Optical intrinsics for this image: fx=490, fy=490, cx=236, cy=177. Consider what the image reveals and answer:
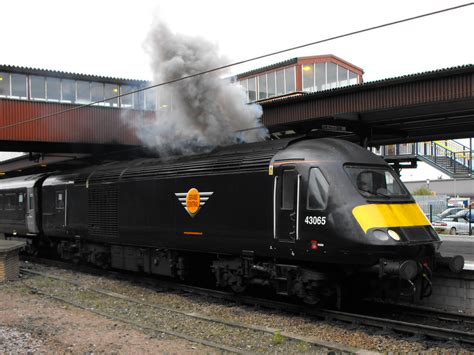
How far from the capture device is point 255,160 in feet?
31.2

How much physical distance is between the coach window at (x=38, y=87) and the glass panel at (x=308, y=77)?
16.7 metres

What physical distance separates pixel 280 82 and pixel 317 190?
25543mm

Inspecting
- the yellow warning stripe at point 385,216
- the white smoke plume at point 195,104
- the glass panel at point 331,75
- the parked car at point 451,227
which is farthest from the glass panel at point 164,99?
the glass panel at point 331,75

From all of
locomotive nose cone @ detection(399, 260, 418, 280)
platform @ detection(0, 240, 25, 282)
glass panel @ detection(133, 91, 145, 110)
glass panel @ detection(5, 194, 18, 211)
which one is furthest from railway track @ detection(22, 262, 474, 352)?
glass panel @ detection(133, 91, 145, 110)

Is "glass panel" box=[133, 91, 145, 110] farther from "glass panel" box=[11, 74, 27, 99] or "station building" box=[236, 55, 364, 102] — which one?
"station building" box=[236, 55, 364, 102]

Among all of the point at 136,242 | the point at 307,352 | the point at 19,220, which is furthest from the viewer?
the point at 19,220

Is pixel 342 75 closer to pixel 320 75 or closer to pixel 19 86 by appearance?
pixel 320 75

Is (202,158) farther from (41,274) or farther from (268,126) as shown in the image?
(41,274)

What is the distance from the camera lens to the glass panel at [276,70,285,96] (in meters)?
32.7

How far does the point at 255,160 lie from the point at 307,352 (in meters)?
3.87

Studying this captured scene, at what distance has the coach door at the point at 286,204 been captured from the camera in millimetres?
8578

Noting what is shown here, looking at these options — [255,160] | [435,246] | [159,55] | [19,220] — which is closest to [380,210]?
[435,246]

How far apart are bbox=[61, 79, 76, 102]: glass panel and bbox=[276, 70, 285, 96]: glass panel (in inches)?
565

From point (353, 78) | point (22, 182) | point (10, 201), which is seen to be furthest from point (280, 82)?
point (10, 201)
